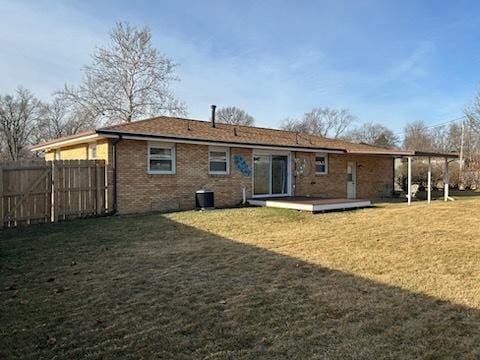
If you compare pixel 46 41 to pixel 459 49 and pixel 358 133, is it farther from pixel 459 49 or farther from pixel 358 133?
pixel 358 133

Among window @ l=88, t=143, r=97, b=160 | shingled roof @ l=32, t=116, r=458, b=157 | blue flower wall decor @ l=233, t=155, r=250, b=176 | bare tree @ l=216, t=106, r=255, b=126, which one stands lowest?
blue flower wall decor @ l=233, t=155, r=250, b=176

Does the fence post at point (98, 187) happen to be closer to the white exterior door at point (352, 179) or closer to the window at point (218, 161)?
the window at point (218, 161)

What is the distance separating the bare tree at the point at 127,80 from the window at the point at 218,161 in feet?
69.2

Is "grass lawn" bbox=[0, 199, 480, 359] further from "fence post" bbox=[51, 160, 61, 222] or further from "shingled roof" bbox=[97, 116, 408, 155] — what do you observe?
"shingled roof" bbox=[97, 116, 408, 155]

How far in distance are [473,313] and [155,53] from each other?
3445 centimetres

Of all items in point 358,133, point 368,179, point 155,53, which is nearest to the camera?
point 368,179

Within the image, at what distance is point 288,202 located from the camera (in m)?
14.1

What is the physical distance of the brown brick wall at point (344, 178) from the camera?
1847 centimetres

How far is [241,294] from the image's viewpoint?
4.78 metres

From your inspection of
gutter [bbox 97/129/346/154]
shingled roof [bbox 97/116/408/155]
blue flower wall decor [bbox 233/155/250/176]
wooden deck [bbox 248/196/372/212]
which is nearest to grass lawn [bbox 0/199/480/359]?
wooden deck [bbox 248/196/372/212]

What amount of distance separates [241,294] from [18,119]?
160 feet

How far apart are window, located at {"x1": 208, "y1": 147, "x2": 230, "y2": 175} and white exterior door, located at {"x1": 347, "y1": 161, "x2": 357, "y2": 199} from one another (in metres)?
8.34

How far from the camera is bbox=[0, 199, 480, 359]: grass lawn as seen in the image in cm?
337

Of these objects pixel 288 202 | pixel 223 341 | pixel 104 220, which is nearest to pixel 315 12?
pixel 288 202
